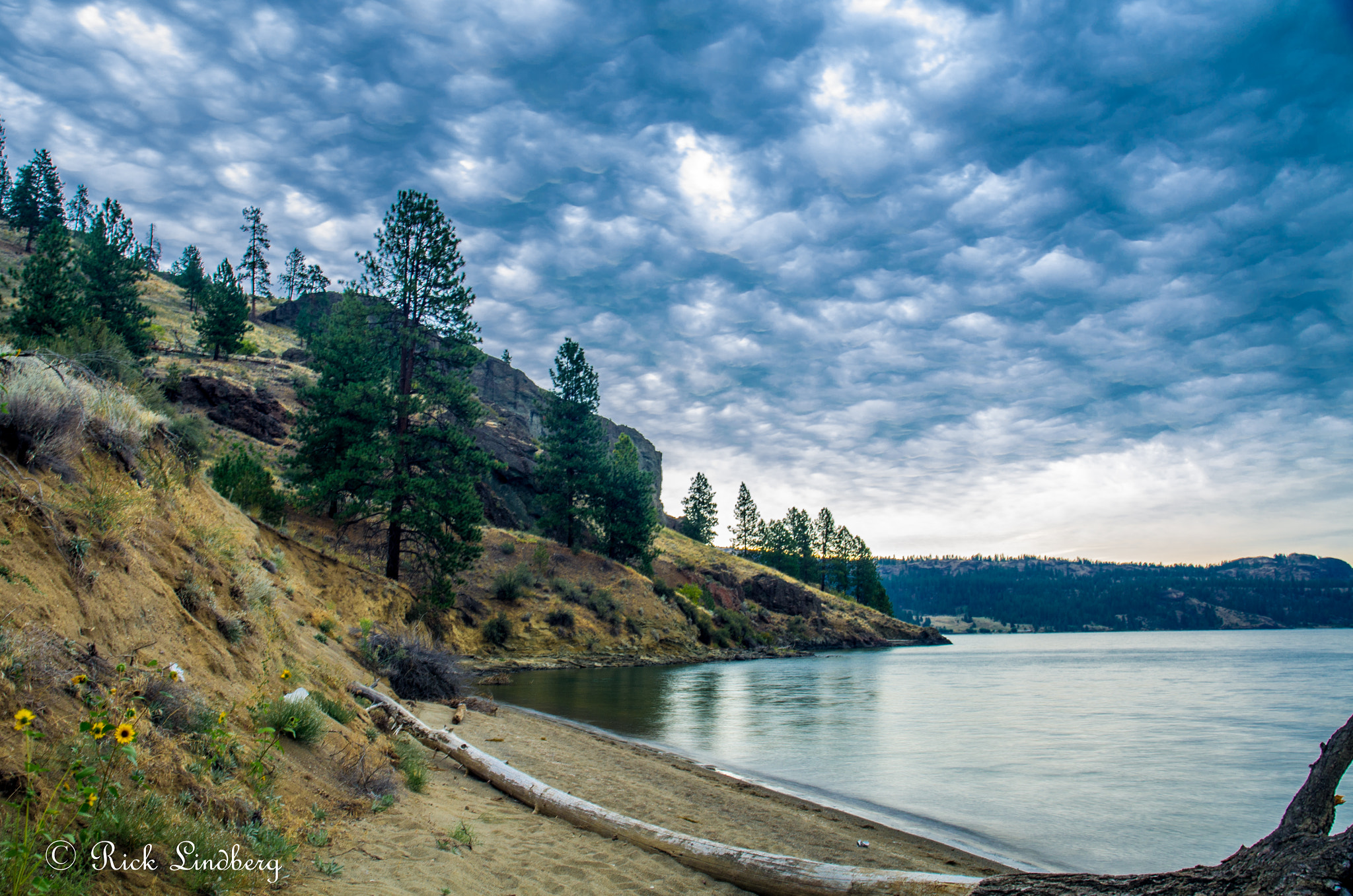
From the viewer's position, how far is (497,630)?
109 ft

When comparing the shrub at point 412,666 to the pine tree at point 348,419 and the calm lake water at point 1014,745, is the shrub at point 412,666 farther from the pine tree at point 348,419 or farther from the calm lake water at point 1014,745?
the pine tree at point 348,419

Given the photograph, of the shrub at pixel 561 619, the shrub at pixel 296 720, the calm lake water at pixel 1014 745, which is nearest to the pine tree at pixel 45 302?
the shrub at pixel 561 619

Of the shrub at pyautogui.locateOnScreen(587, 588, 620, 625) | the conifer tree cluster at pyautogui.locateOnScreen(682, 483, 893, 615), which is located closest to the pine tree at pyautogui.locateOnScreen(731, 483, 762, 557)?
the conifer tree cluster at pyautogui.locateOnScreen(682, 483, 893, 615)

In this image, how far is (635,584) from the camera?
48.3 metres

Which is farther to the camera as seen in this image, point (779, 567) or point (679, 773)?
point (779, 567)

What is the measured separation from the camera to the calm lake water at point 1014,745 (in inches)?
445

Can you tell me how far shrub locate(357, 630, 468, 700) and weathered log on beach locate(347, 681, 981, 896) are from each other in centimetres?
579

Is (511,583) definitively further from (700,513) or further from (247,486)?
(700,513)

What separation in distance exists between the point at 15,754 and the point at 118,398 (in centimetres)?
793

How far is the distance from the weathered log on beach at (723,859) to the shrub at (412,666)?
579 centimetres

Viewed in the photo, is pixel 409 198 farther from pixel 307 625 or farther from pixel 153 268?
pixel 153 268

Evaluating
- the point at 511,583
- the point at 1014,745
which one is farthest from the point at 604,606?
the point at 1014,745

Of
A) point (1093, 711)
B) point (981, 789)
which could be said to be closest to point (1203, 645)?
point (1093, 711)

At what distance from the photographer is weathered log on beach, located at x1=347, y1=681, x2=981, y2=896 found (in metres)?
5.00
